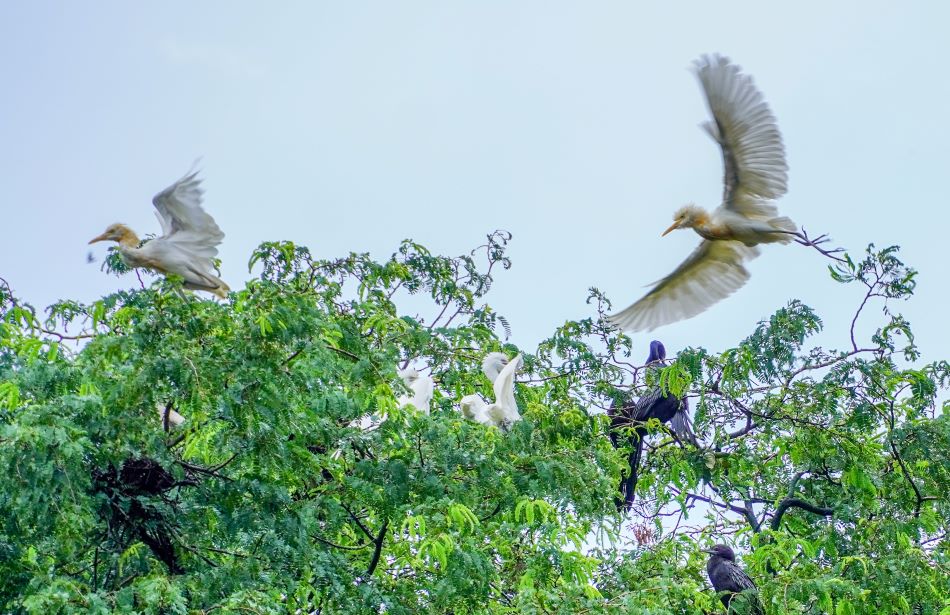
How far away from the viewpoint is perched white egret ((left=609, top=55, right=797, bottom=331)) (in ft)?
19.7

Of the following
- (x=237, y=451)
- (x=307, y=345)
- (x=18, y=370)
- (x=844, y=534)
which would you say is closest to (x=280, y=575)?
(x=237, y=451)

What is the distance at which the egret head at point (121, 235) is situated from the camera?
633cm

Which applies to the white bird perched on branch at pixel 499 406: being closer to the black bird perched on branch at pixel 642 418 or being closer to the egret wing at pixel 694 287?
the black bird perched on branch at pixel 642 418

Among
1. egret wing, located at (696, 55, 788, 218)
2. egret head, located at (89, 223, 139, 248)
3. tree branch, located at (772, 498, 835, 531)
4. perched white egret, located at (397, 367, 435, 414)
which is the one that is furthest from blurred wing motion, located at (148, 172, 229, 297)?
tree branch, located at (772, 498, 835, 531)

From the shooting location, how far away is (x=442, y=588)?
4273 mm

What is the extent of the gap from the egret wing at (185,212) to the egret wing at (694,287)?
2.43 meters

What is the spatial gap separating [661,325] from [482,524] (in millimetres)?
2426

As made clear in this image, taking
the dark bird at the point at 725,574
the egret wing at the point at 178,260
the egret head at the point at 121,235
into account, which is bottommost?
the dark bird at the point at 725,574

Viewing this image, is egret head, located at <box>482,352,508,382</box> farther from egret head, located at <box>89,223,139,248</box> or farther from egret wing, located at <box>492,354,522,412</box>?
egret head, located at <box>89,223,139,248</box>

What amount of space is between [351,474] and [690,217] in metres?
2.93

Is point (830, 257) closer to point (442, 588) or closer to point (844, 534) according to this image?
point (844, 534)

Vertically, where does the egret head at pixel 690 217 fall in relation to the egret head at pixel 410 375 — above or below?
above

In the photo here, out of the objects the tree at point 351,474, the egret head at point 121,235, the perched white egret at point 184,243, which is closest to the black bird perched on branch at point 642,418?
the tree at point 351,474

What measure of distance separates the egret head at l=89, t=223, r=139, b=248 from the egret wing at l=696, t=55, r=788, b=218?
3.10 meters
